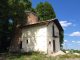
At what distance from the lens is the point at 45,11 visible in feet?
89.3

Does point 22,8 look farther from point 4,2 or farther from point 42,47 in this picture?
point 42,47

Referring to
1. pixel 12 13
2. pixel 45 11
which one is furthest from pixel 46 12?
pixel 12 13

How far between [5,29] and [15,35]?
11.4 ft

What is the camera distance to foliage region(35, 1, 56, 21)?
1040 inches

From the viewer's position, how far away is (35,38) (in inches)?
555

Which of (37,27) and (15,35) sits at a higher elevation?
(37,27)

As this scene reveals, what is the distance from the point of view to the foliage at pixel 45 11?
2641cm

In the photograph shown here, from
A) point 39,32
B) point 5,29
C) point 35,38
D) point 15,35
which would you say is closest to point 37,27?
point 39,32

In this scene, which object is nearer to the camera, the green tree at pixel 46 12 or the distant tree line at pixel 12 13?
the distant tree line at pixel 12 13

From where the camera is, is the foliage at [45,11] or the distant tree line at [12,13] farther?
the foliage at [45,11]

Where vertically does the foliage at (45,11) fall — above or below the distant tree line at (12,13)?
above

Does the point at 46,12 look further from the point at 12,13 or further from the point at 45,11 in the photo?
the point at 12,13

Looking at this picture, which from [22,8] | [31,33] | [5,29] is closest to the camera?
[22,8]

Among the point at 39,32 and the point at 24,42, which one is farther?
the point at 24,42
